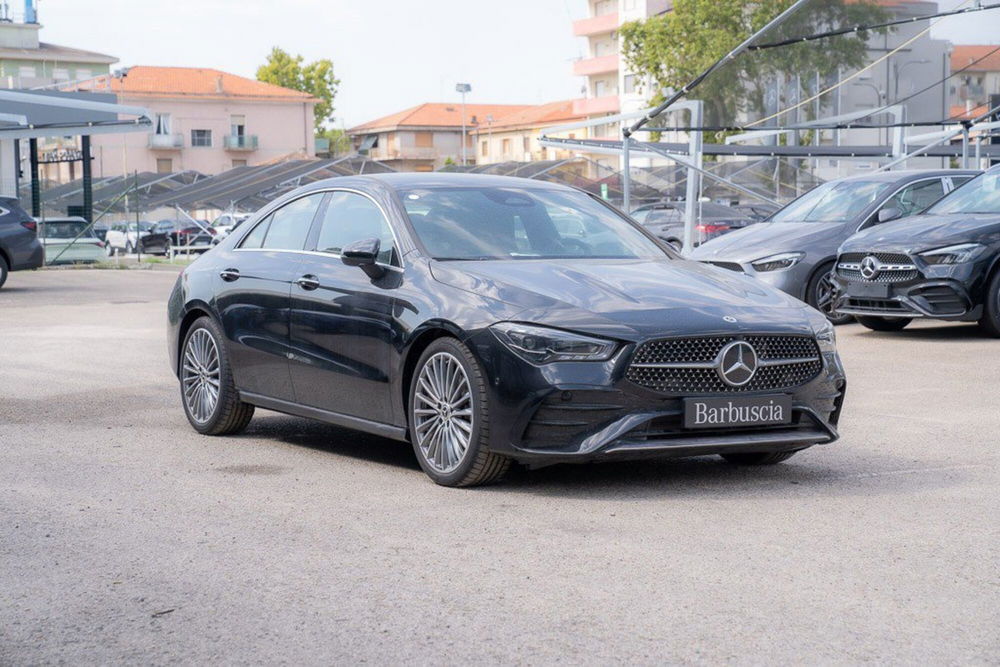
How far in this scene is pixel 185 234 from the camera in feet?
190

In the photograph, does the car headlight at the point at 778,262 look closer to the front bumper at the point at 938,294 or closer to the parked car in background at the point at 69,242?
the front bumper at the point at 938,294

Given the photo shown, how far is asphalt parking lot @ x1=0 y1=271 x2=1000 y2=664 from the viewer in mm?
4438

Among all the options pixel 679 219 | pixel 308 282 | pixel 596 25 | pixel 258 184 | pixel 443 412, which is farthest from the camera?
pixel 596 25

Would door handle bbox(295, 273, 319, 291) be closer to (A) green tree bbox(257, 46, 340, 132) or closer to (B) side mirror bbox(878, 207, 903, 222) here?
(B) side mirror bbox(878, 207, 903, 222)

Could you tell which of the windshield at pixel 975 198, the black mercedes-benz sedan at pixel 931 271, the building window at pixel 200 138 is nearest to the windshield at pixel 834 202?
the windshield at pixel 975 198

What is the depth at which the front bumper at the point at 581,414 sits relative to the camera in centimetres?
653

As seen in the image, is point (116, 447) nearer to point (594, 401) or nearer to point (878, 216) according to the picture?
point (594, 401)

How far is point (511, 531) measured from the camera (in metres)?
5.99

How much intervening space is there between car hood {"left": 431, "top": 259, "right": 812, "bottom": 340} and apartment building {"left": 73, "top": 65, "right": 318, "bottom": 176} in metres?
96.2

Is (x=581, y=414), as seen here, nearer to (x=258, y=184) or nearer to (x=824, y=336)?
(x=824, y=336)

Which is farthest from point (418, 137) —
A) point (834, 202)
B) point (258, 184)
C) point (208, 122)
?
point (834, 202)

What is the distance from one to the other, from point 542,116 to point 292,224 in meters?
108

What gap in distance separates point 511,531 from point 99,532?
5.29ft

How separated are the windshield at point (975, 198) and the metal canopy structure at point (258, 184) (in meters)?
29.8
